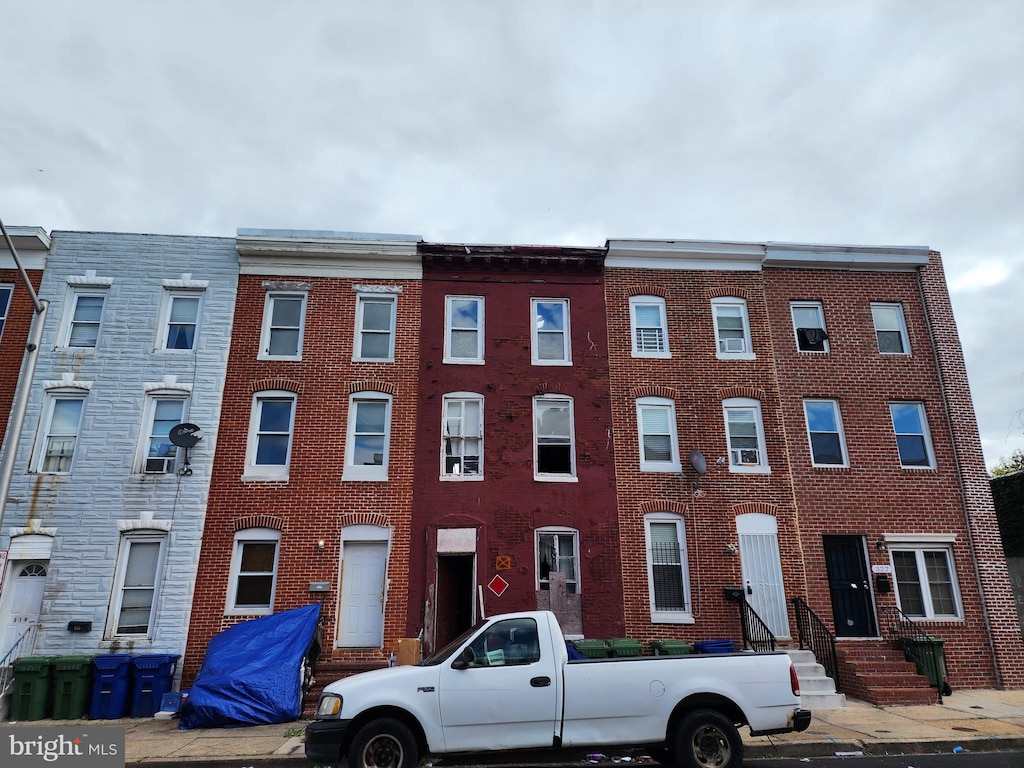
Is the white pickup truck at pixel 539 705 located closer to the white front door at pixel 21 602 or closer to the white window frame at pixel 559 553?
the white window frame at pixel 559 553

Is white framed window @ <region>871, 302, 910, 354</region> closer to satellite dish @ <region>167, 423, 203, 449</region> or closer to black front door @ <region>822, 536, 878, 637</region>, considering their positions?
black front door @ <region>822, 536, 878, 637</region>

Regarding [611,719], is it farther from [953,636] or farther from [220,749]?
[953,636]

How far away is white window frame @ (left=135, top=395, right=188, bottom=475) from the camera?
1410 cm

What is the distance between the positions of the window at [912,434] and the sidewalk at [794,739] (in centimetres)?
568

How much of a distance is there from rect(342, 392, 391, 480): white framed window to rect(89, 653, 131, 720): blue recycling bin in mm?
5432

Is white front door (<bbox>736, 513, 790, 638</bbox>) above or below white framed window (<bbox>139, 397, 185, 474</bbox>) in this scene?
below

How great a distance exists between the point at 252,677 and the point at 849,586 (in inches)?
506

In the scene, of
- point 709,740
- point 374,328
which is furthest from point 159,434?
point 709,740

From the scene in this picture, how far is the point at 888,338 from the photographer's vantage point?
16281 millimetres

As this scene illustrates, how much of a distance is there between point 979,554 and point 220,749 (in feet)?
52.9

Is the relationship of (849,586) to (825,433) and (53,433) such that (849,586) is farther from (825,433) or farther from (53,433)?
(53,433)

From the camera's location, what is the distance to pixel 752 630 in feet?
44.3

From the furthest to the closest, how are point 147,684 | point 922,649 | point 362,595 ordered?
point 362,595, point 922,649, point 147,684

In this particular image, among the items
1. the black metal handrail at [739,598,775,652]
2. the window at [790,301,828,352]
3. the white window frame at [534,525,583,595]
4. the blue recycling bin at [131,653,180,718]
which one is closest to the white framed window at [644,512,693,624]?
the black metal handrail at [739,598,775,652]
